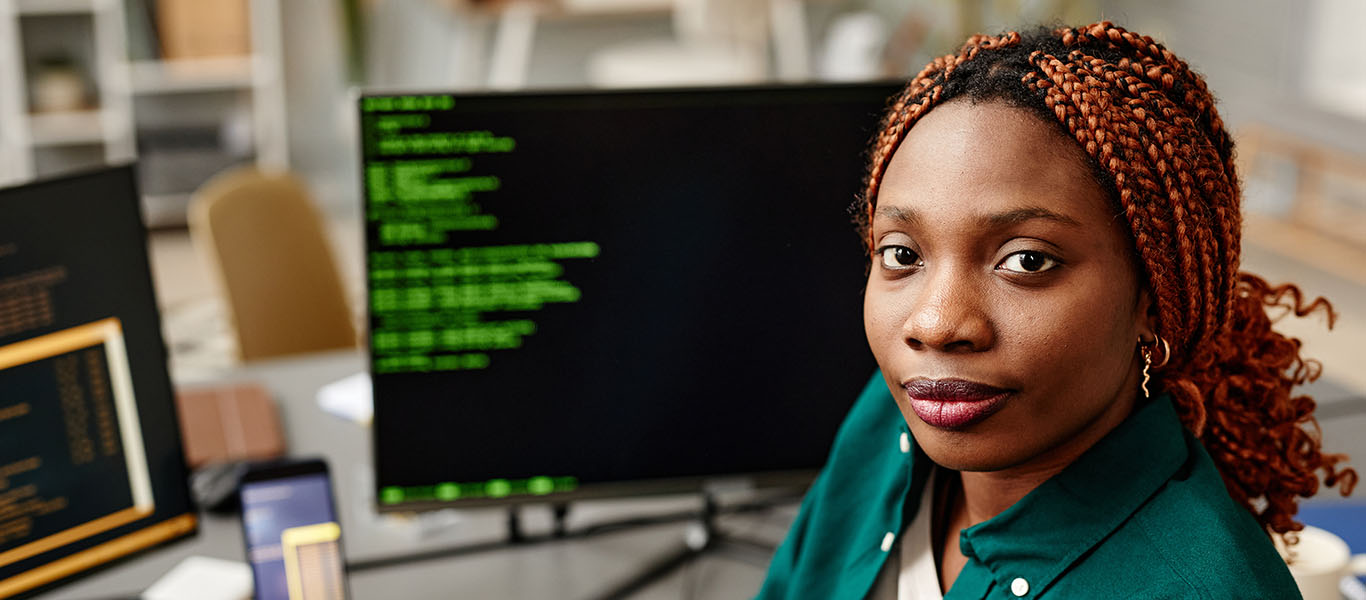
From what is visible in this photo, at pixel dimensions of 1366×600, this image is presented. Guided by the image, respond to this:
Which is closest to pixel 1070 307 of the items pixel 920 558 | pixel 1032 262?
pixel 1032 262

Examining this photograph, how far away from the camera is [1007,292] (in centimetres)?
73

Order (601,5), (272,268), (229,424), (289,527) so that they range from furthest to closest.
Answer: (601,5), (272,268), (229,424), (289,527)

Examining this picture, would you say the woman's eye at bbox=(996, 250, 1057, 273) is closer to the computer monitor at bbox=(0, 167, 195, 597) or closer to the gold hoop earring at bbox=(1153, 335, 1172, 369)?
the gold hoop earring at bbox=(1153, 335, 1172, 369)

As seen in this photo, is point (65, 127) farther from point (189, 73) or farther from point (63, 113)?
point (189, 73)

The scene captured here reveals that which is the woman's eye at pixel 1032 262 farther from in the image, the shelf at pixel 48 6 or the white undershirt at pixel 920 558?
the shelf at pixel 48 6

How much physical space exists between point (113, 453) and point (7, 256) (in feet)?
0.66

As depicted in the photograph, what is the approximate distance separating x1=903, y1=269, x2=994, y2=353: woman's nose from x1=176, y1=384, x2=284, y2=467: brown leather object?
40.9 inches

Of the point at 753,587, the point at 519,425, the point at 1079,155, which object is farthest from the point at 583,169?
the point at 1079,155

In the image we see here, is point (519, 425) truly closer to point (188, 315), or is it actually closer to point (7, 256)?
point (7, 256)

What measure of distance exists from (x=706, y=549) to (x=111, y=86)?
4.10 m

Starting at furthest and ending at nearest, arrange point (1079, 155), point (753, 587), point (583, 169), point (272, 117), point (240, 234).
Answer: point (272, 117) → point (240, 234) → point (753, 587) → point (583, 169) → point (1079, 155)

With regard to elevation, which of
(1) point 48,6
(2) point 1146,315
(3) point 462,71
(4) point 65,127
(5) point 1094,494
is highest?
(1) point 48,6

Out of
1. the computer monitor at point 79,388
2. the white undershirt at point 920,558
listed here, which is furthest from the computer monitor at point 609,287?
the white undershirt at point 920,558

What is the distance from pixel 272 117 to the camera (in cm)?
496
